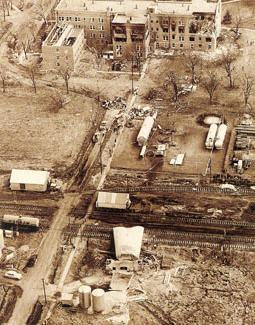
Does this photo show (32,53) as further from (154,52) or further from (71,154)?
(71,154)

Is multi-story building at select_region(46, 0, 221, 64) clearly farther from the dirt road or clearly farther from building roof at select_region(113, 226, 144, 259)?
building roof at select_region(113, 226, 144, 259)

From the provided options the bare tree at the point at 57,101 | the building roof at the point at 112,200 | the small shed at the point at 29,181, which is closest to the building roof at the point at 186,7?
the bare tree at the point at 57,101

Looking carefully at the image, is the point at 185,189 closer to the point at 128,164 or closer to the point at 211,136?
the point at 128,164

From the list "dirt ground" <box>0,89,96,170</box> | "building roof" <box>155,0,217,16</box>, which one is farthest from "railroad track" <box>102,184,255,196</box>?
"building roof" <box>155,0,217,16</box>

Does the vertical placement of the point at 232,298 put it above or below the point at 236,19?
below

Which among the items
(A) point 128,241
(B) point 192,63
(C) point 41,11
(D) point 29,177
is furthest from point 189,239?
(C) point 41,11

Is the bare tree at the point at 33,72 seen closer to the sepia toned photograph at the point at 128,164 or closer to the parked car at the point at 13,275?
the sepia toned photograph at the point at 128,164

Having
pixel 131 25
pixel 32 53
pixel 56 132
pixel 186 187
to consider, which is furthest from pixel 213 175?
pixel 32 53
